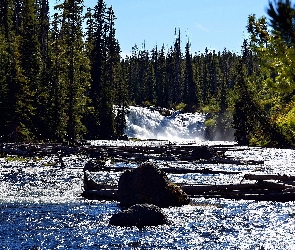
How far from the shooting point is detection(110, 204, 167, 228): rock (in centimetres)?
1500

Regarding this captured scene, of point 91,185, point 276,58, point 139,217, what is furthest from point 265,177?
point 91,185

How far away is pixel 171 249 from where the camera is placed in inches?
486

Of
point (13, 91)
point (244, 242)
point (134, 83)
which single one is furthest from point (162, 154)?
point (134, 83)

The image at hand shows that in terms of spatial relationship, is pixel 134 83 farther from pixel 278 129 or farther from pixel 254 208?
pixel 254 208

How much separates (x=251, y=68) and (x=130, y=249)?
14138 cm

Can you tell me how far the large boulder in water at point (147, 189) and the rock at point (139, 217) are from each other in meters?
2.45

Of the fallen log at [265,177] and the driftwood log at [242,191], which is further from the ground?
the fallen log at [265,177]

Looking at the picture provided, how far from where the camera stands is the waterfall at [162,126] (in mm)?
81688

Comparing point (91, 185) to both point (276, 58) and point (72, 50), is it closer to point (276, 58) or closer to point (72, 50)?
point (276, 58)

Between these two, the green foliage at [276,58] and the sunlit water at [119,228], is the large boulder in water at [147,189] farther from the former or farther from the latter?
the green foliage at [276,58]

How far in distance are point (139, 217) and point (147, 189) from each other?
2.79 meters

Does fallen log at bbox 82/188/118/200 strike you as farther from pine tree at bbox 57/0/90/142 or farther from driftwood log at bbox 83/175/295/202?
pine tree at bbox 57/0/90/142

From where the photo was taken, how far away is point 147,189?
1794 centimetres

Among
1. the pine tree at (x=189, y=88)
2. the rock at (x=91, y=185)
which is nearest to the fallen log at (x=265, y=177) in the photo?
the rock at (x=91, y=185)
